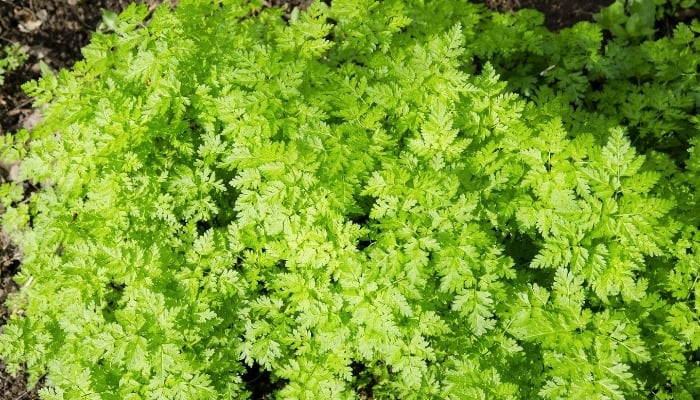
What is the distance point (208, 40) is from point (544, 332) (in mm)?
2837

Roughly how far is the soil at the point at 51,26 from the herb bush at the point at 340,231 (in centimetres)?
230

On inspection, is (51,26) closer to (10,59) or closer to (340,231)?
(10,59)

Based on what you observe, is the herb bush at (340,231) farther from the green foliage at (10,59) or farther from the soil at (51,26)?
the green foliage at (10,59)

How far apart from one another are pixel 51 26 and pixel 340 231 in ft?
16.3

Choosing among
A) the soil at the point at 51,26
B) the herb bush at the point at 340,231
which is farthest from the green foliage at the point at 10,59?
the herb bush at the point at 340,231

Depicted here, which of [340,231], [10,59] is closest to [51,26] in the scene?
[10,59]

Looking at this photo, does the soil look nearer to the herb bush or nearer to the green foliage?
the green foliage

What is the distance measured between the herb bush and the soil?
2.30 m

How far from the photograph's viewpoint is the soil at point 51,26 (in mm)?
5598

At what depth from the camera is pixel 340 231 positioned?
3186mm

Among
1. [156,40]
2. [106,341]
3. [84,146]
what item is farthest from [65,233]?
[156,40]

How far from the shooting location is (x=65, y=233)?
353 cm

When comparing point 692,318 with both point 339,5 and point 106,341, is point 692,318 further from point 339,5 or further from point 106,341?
point 106,341

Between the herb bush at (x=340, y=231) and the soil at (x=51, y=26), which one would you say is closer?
the herb bush at (x=340, y=231)
